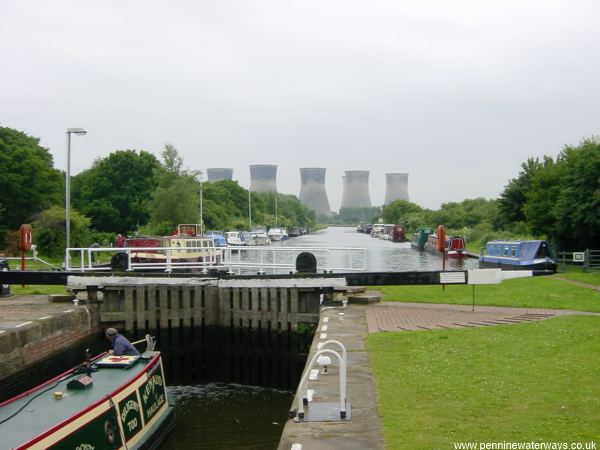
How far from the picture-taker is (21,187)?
58656 mm

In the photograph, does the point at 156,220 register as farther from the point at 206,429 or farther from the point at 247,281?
the point at 206,429

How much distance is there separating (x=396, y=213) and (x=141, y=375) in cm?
17611

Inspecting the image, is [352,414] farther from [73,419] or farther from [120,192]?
[120,192]

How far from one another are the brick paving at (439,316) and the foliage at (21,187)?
133 feet

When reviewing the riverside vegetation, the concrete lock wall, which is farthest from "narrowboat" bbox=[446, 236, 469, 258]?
the concrete lock wall

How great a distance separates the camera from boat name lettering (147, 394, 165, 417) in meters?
14.2

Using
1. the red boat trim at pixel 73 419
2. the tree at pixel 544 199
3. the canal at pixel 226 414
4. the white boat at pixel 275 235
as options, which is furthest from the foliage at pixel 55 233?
the white boat at pixel 275 235

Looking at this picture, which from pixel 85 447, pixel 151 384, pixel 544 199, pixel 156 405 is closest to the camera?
pixel 85 447

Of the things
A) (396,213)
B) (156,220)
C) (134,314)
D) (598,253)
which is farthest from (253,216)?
(134,314)

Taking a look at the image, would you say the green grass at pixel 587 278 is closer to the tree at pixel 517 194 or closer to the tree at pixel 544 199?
the tree at pixel 544 199

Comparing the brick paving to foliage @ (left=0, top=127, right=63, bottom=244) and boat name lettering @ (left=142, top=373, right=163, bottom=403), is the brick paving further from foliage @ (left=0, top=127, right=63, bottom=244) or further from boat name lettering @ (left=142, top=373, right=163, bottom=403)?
foliage @ (left=0, top=127, right=63, bottom=244)

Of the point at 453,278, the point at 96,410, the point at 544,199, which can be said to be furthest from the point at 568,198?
the point at 96,410

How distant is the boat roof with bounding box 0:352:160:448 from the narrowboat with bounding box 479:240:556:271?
30526mm

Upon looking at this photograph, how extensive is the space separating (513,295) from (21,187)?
45.3 m
